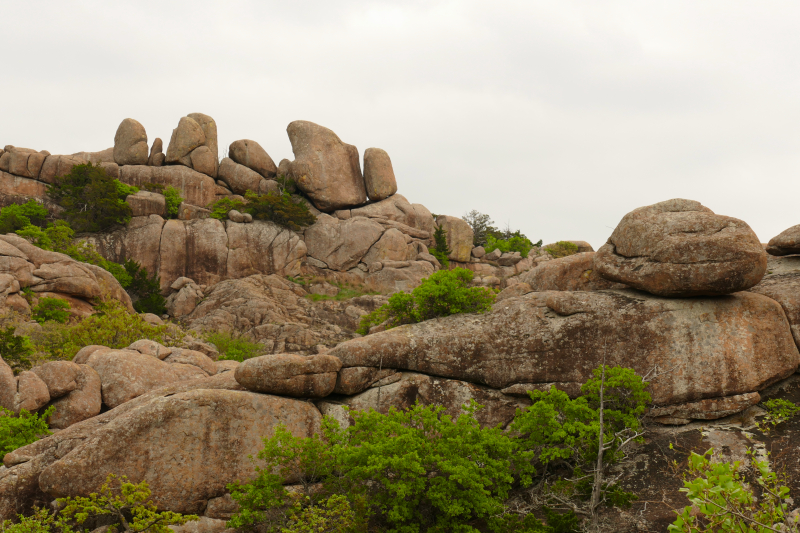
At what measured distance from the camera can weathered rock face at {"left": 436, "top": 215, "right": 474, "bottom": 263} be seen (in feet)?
194

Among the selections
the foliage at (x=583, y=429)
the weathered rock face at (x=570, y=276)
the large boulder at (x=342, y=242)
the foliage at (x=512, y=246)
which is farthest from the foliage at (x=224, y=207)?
the foliage at (x=583, y=429)

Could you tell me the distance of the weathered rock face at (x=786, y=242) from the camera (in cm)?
1966

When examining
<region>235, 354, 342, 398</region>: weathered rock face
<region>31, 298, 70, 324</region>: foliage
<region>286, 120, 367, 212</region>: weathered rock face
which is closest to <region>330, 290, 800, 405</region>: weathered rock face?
<region>235, 354, 342, 398</region>: weathered rock face

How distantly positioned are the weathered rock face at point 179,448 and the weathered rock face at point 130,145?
45.9 m

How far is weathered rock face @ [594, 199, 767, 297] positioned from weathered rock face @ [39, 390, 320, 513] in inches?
476

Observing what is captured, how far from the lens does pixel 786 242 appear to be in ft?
65.0

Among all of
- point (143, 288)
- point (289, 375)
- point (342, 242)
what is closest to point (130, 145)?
point (143, 288)

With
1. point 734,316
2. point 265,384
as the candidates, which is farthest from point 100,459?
point 734,316

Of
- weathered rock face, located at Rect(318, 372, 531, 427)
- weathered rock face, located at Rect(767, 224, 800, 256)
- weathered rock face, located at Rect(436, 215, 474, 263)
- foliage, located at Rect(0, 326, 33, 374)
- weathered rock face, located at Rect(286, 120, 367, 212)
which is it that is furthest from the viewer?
weathered rock face, located at Rect(436, 215, 474, 263)

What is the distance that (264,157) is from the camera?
58125 millimetres

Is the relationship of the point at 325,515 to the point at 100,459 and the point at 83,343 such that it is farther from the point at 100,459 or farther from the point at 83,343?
the point at 83,343

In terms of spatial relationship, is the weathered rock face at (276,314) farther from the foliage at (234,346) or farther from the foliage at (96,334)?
the foliage at (96,334)

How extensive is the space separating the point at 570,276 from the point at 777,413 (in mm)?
7825

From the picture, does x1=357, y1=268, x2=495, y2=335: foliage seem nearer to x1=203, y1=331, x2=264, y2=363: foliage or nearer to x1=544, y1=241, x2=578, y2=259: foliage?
x1=203, y1=331, x2=264, y2=363: foliage
